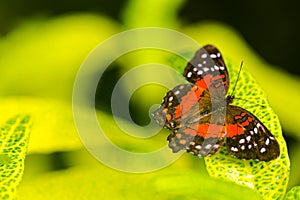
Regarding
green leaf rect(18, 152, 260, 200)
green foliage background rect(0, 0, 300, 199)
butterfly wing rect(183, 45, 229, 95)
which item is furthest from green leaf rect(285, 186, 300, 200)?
butterfly wing rect(183, 45, 229, 95)

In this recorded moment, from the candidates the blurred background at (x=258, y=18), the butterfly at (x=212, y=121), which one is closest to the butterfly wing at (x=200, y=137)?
the butterfly at (x=212, y=121)

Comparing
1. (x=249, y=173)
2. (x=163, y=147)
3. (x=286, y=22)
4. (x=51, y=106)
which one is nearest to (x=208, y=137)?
(x=249, y=173)

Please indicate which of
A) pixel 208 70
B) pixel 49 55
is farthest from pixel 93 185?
pixel 49 55

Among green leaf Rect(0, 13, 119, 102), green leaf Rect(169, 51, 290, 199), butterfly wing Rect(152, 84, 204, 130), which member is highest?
green leaf Rect(0, 13, 119, 102)

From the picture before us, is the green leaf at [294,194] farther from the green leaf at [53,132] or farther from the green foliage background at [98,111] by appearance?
the green leaf at [53,132]

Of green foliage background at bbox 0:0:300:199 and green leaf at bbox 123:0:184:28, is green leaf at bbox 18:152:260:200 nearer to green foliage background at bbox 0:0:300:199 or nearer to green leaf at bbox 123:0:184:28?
green foliage background at bbox 0:0:300:199

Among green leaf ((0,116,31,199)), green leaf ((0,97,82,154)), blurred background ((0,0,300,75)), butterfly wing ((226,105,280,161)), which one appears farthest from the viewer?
blurred background ((0,0,300,75))

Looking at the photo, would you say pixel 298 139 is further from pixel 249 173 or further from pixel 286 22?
pixel 286 22
